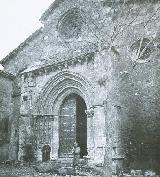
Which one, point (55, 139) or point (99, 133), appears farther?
point (55, 139)

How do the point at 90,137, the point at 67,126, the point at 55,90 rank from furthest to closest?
the point at 55,90, the point at 67,126, the point at 90,137

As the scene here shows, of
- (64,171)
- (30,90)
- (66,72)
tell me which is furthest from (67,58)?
(64,171)

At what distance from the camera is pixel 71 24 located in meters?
15.6

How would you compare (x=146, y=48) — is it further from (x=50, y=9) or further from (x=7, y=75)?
(x=7, y=75)

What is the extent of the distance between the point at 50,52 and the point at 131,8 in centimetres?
471

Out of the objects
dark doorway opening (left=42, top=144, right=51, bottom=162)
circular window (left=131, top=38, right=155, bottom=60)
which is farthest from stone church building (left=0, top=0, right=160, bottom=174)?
dark doorway opening (left=42, top=144, right=51, bottom=162)

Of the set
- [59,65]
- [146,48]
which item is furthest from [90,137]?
[146,48]

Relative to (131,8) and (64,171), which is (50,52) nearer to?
(131,8)

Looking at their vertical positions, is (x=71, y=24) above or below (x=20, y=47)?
above

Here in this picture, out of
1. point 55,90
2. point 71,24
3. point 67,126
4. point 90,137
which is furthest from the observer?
point 71,24

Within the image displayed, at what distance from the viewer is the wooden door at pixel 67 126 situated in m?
14.8

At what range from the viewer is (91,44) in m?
13.9

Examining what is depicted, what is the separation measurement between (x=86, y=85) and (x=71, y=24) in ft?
12.4

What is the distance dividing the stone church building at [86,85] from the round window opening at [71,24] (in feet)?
0.16
